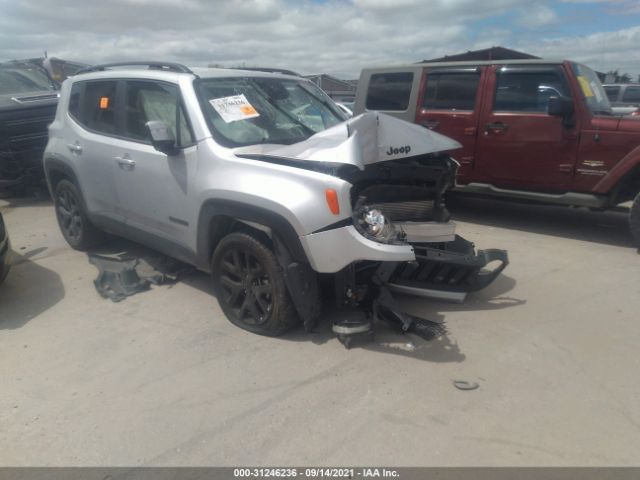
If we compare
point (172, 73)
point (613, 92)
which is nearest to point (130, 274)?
point (172, 73)

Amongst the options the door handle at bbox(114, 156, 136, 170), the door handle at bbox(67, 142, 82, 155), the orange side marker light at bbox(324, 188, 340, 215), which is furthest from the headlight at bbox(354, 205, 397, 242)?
the door handle at bbox(67, 142, 82, 155)

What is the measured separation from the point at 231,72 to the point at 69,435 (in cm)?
302

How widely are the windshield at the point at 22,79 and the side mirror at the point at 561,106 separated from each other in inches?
350

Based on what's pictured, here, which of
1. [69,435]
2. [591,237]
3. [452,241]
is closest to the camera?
[69,435]

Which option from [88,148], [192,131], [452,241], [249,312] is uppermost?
[192,131]

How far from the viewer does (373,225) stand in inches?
128

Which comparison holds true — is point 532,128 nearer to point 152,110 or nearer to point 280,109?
point 280,109

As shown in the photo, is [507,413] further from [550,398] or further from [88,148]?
[88,148]

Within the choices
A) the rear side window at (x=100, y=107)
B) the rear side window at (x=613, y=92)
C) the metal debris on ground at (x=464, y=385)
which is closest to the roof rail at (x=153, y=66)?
the rear side window at (x=100, y=107)

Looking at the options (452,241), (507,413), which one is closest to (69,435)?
(507,413)

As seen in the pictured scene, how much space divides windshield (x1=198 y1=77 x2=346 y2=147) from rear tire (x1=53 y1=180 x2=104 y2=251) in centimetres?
220

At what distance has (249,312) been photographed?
373 cm

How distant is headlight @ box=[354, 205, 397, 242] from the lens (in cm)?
320

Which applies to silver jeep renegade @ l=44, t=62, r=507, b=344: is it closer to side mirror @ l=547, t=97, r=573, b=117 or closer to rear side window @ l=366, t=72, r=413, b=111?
side mirror @ l=547, t=97, r=573, b=117
